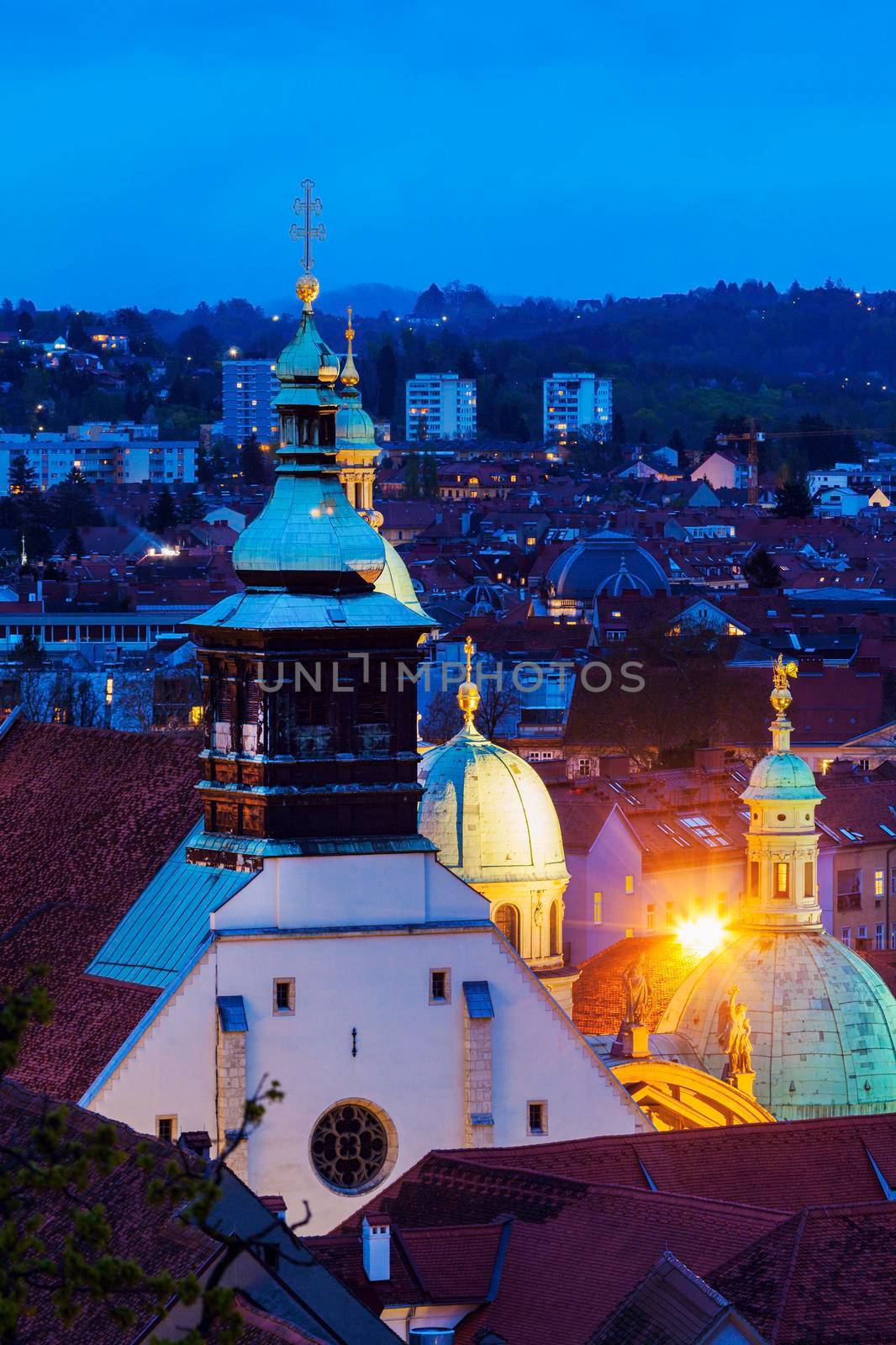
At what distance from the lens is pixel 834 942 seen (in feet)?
157

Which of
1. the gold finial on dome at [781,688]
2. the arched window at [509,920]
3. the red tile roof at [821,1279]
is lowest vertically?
the arched window at [509,920]

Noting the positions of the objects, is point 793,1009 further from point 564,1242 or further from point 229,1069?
point 564,1242

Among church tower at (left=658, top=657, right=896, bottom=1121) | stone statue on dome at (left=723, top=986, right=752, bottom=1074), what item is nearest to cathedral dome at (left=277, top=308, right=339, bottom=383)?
stone statue on dome at (left=723, top=986, right=752, bottom=1074)

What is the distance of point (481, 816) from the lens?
4725 centimetres

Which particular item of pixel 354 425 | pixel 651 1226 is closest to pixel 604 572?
pixel 354 425

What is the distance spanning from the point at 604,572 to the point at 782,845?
93706mm

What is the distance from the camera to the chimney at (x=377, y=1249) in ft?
104

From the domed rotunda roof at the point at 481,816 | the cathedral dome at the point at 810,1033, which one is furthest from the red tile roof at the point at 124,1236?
the domed rotunda roof at the point at 481,816

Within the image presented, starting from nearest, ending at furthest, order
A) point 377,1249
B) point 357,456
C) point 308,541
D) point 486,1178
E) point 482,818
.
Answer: point 377,1249 → point 486,1178 → point 308,541 → point 482,818 → point 357,456

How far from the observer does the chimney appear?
1245 inches

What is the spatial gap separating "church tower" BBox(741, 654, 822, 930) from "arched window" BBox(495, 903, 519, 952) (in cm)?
Result: 273

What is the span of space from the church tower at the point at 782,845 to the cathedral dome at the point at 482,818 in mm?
2497

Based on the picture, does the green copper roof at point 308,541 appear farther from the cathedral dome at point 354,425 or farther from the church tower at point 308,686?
the cathedral dome at point 354,425

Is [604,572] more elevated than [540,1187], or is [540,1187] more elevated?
[540,1187]
